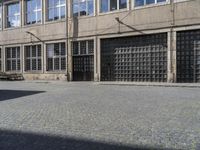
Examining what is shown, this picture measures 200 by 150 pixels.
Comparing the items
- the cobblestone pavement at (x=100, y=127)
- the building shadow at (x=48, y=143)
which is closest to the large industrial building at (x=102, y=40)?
the cobblestone pavement at (x=100, y=127)

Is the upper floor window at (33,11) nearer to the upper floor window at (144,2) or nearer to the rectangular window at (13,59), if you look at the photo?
the rectangular window at (13,59)

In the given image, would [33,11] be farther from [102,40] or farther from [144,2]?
[144,2]

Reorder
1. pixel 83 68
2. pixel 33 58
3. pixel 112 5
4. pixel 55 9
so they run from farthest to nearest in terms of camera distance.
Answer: pixel 33 58, pixel 55 9, pixel 83 68, pixel 112 5

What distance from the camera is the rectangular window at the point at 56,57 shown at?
2859 centimetres

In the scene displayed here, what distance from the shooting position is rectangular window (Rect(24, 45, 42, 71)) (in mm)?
30656

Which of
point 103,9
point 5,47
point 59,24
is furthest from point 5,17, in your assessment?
point 103,9

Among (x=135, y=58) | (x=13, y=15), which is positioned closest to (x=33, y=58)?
(x=13, y=15)

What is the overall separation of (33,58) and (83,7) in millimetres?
8057

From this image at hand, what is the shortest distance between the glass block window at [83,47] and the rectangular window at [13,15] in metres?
8.84

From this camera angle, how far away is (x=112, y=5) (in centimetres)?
2522

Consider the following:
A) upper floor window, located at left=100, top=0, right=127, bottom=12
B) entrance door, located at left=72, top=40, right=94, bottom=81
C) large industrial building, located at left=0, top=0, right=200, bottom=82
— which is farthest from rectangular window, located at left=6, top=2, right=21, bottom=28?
upper floor window, located at left=100, top=0, right=127, bottom=12

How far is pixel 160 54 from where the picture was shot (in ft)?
73.7

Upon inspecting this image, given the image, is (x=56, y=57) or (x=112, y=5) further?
(x=56, y=57)

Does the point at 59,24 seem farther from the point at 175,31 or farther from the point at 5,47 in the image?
the point at 175,31
